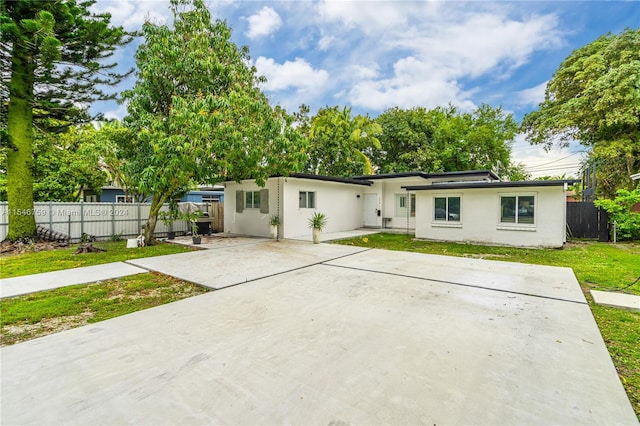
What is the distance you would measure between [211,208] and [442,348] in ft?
45.5

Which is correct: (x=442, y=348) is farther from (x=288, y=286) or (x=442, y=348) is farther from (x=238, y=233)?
(x=238, y=233)

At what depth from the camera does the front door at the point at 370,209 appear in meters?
16.5

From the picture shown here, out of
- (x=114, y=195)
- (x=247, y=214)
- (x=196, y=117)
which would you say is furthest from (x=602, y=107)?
(x=114, y=195)

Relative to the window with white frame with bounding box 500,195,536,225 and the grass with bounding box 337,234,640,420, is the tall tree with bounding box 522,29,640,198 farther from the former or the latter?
the window with white frame with bounding box 500,195,536,225

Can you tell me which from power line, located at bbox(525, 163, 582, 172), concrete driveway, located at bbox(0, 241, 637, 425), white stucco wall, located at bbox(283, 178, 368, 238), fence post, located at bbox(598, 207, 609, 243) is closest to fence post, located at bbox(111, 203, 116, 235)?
white stucco wall, located at bbox(283, 178, 368, 238)

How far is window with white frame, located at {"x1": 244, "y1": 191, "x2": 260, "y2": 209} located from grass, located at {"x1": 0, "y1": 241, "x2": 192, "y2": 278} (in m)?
3.90

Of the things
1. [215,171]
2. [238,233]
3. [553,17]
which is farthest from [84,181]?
[553,17]

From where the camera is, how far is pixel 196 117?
795 cm

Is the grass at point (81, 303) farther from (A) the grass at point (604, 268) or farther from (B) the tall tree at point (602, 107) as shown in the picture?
(B) the tall tree at point (602, 107)

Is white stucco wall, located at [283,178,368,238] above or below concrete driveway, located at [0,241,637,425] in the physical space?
above

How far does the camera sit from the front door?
1647cm

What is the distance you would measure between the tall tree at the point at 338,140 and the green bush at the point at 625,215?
11.9 meters

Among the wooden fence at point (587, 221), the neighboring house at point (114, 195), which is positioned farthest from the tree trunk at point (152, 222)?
the wooden fence at point (587, 221)

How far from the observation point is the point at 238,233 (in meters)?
13.9
